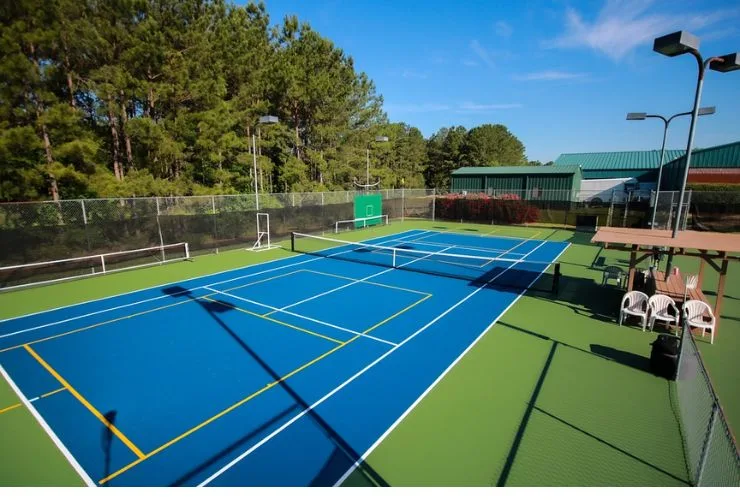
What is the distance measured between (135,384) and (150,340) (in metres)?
2.14

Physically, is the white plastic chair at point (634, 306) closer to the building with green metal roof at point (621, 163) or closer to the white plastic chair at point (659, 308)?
the white plastic chair at point (659, 308)

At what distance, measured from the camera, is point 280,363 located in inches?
307

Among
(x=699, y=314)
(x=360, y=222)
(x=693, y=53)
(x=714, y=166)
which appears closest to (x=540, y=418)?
(x=699, y=314)

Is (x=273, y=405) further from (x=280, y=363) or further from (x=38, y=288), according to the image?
(x=38, y=288)

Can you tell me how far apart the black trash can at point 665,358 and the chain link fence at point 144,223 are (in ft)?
61.1

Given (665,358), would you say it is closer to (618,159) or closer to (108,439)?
(108,439)

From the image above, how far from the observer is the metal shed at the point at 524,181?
43625 mm

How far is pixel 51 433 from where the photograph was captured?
570cm

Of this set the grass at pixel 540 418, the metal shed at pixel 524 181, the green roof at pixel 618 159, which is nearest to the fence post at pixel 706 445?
the grass at pixel 540 418

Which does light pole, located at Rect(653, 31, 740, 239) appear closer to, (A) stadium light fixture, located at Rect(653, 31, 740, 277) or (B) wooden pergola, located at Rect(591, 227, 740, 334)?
(A) stadium light fixture, located at Rect(653, 31, 740, 277)

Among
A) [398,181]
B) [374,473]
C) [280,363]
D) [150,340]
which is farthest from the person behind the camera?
[398,181]

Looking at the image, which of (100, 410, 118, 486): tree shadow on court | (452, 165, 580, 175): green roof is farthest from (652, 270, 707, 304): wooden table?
(452, 165, 580, 175): green roof
